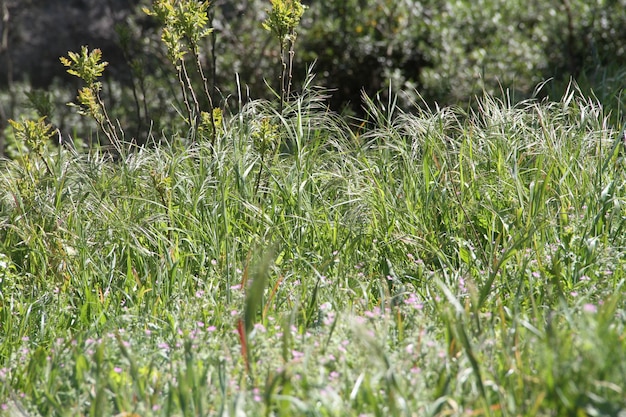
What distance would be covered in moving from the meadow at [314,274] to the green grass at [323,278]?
0.01 metres

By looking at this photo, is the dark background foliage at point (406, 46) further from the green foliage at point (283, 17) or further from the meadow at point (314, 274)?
the green foliage at point (283, 17)

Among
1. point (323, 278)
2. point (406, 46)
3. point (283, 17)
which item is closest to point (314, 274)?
point (323, 278)

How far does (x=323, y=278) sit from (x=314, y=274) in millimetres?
377

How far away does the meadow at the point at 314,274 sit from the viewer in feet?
8.08

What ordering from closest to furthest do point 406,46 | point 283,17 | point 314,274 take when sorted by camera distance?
point 314,274 < point 283,17 < point 406,46

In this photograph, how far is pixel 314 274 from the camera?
145 inches

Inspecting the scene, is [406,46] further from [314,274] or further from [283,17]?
[314,274]

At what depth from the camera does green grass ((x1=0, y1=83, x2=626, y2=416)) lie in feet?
8.07

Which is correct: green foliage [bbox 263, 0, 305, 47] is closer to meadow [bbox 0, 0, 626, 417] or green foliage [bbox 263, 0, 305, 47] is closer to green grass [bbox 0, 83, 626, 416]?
meadow [bbox 0, 0, 626, 417]

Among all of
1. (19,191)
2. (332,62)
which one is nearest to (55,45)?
(332,62)

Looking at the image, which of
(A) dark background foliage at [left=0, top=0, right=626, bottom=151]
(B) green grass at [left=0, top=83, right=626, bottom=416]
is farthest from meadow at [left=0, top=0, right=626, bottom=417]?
(A) dark background foliage at [left=0, top=0, right=626, bottom=151]

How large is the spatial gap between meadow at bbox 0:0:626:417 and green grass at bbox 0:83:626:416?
0.01 meters

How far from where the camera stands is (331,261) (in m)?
3.53

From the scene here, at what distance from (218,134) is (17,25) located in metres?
7.73
